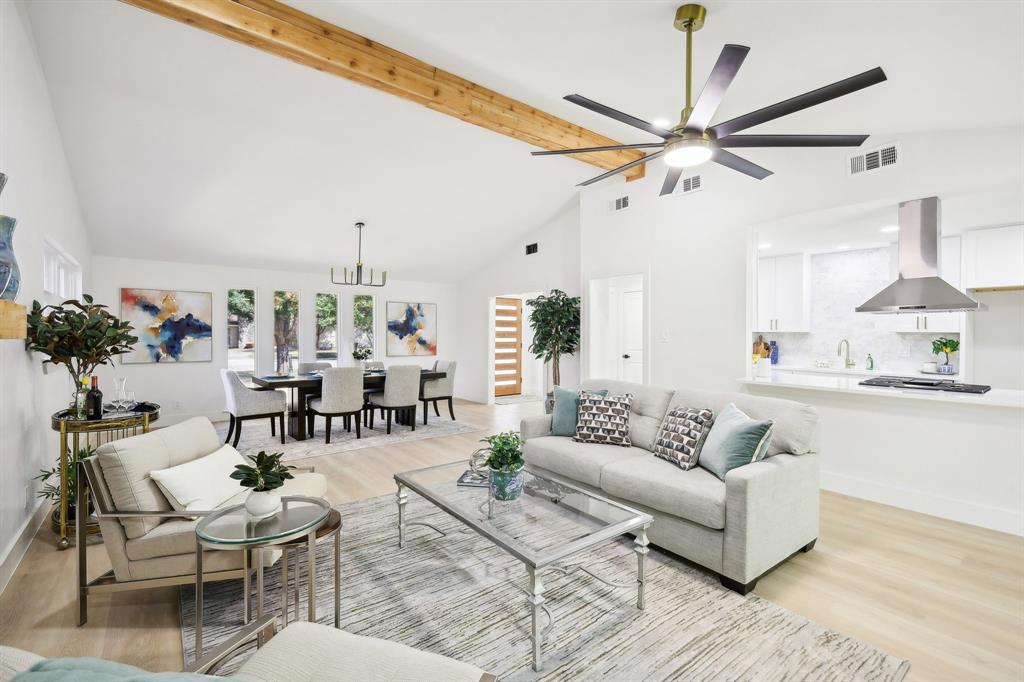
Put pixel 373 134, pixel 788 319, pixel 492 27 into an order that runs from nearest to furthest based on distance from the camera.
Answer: pixel 492 27, pixel 373 134, pixel 788 319

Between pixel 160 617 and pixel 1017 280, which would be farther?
pixel 1017 280

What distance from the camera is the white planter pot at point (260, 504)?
1801mm

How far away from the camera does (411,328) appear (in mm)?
8672

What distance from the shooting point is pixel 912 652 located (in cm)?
194

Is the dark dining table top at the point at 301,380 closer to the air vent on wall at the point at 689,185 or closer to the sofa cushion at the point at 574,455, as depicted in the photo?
the sofa cushion at the point at 574,455

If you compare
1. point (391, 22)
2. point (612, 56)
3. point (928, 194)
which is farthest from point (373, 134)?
point (928, 194)

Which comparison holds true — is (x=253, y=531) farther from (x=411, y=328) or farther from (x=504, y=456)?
(x=411, y=328)

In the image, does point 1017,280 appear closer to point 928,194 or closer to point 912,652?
point 928,194

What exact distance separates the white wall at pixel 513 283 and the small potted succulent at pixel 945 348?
12.8 ft

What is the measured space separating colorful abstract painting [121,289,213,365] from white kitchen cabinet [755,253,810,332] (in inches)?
302

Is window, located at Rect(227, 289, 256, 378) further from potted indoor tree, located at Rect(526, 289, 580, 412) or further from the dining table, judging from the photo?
potted indoor tree, located at Rect(526, 289, 580, 412)

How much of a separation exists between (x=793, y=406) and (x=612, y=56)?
2.51 m

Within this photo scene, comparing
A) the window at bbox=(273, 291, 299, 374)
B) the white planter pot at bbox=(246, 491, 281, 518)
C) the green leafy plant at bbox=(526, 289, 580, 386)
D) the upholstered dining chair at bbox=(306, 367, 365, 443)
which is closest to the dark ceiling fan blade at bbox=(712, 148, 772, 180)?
the white planter pot at bbox=(246, 491, 281, 518)

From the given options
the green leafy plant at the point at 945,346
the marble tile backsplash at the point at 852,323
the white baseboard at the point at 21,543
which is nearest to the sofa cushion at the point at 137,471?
the white baseboard at the point at 21,543
